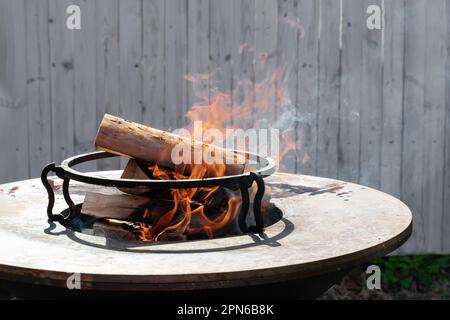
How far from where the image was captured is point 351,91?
16.0 feet

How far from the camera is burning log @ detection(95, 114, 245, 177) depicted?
8.99 feet

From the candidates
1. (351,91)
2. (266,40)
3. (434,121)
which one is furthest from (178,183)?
(434,121)

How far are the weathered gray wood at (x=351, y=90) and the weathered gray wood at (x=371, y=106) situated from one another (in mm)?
23

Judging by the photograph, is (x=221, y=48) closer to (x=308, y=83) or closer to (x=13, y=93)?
(x=308, y=83)

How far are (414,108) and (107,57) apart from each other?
2139 mm

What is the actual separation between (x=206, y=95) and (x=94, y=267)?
2.80m

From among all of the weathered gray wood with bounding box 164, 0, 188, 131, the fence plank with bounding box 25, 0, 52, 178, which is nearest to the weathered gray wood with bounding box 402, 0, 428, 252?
the weathered gray wood with bounding box 164, 0, 188, 131

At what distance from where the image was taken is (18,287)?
228 centimetres

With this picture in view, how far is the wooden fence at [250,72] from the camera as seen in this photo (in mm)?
4660

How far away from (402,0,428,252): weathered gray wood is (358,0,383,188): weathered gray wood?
0.61ft

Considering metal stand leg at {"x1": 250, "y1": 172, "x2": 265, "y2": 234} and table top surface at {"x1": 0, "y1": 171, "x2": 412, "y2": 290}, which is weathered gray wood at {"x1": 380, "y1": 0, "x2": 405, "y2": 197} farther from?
metal stand leg at {"x1": 250, "y1": 172, "x2": 265, "y2": 234}
